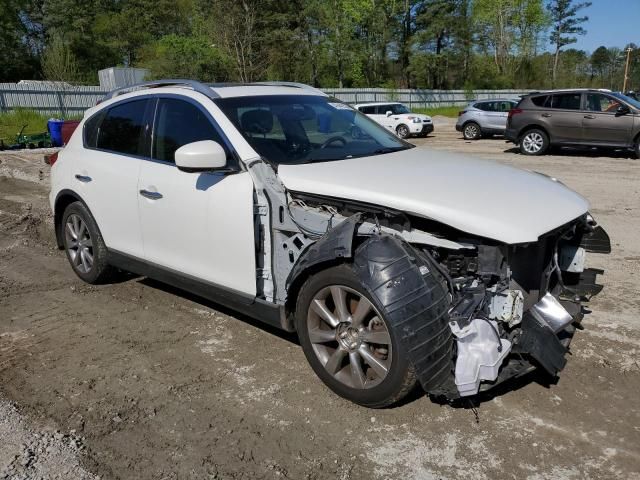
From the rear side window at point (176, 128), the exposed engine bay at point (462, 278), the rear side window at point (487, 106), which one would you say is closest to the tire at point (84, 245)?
the rear side window at point (176, 128)

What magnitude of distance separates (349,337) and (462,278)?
72 cm

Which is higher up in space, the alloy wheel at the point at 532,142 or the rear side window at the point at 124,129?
the rear side window at the point at 124,129

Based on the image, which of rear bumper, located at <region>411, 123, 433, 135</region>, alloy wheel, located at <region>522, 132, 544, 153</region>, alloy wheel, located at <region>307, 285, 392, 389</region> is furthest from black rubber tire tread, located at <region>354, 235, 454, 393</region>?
rear bumper, located at <region>411, 123, 433, 135</region>

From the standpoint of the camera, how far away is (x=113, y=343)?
165 inches

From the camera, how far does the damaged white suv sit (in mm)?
2850

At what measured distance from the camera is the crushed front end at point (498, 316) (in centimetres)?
283

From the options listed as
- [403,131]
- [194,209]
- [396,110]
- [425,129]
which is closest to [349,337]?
[194,209]

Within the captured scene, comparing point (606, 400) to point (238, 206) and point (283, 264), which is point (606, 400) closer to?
point (283, 264)

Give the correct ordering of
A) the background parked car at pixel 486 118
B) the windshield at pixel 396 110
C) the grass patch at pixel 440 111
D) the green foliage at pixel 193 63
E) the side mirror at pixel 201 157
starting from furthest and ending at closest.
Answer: the grass patch at pixel 440 111, the green foliage at pixel 193 63, the windshield at pixel 396 110, the background parked car at pixel 486 118, the side mirror at pixel 201 157

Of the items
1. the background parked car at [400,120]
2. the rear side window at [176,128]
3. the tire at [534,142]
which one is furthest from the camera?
the background parked car at [400,120]

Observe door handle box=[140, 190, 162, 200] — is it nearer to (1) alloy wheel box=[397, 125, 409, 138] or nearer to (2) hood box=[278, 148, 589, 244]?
(2) hood box=[278, 148, 589, 244]

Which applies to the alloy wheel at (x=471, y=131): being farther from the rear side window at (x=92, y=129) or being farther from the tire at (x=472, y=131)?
the rear side window at (x=92, y=129)

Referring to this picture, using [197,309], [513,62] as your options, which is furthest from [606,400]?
[513,62]

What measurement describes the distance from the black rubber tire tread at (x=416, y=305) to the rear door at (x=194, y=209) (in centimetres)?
100
